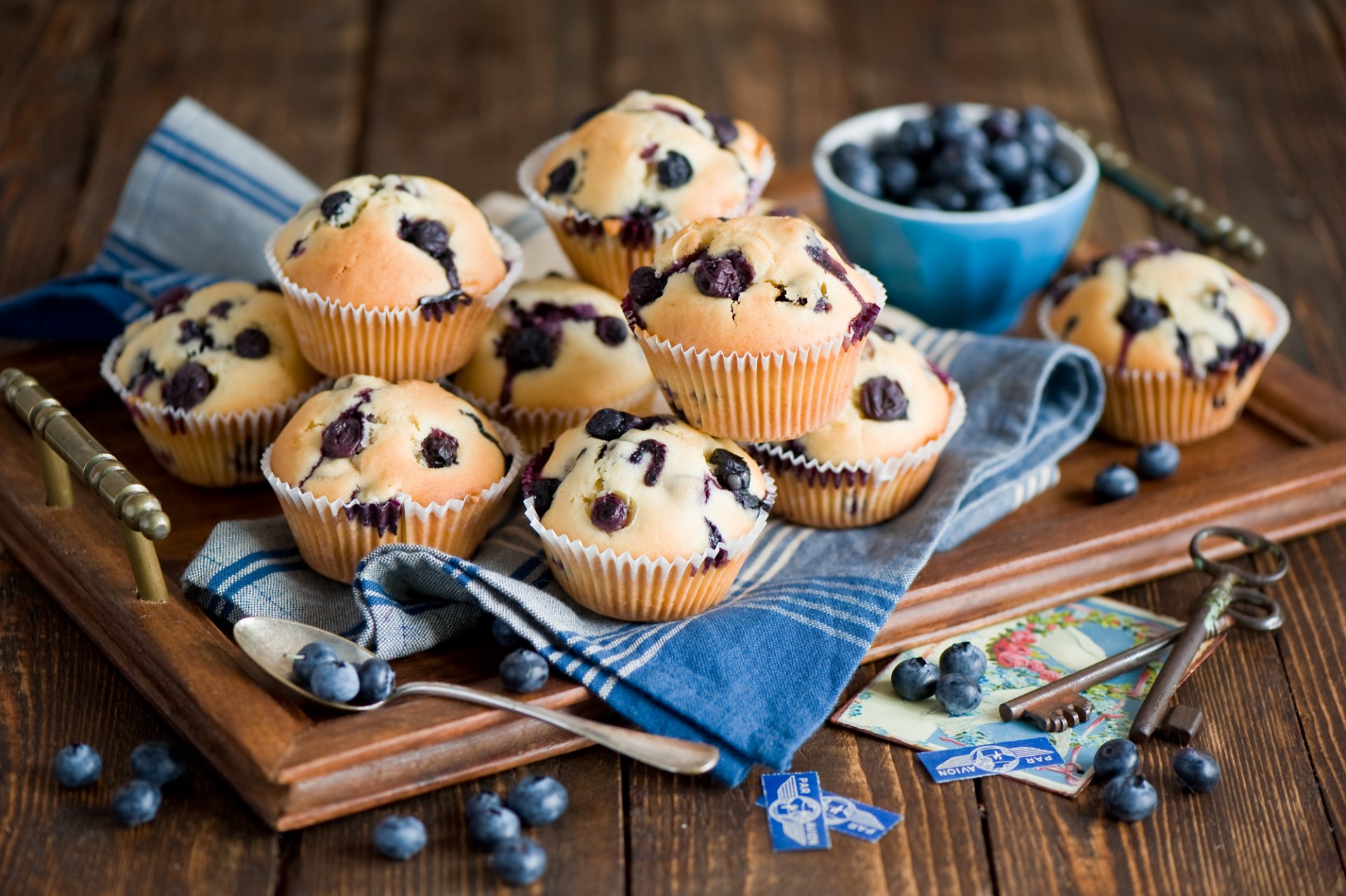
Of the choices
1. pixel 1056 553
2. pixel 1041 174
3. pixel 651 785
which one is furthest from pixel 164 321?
pixel 1041 174

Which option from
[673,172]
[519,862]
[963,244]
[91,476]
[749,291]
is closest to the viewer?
[519,862]

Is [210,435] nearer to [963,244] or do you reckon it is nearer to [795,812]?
[795,812]

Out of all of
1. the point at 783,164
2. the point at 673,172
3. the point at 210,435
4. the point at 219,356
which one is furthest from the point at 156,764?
the point at 783,164

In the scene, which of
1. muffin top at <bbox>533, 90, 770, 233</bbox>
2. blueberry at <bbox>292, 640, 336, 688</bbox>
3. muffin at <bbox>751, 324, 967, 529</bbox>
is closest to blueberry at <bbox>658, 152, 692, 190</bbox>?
muffin top at <bbox>533, 90, 770, 233</bbox>

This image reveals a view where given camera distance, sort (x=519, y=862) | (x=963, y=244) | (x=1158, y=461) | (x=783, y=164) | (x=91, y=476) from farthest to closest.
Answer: (x=783, y=164), (x=963, y=244), (x=1158, y=461), (x=91, y=476), (x=519, y=862)

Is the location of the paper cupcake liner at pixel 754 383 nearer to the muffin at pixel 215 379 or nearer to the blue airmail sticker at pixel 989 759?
the blue airmail sticker at pixel 989 759

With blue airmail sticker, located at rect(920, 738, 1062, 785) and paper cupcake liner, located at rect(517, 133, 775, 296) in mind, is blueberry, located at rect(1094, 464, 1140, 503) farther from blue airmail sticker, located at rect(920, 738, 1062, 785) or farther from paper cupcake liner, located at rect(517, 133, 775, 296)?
paper cupcake liner, located at rect(517, 133, 775, 296)
